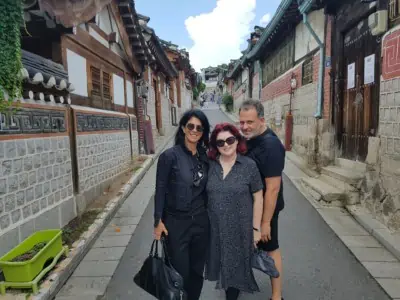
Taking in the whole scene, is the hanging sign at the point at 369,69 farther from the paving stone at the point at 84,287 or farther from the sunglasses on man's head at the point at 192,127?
the paving stone at the point at 84,287

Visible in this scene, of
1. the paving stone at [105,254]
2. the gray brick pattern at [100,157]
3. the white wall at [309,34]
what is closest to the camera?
the paving stone at [105,254]

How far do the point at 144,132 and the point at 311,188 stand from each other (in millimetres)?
6379

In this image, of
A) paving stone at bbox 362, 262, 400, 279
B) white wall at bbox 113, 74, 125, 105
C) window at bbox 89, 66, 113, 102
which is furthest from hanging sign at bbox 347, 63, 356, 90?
white wall at bbox 113, 74, 125, 105

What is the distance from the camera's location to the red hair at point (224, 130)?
96.7 inches

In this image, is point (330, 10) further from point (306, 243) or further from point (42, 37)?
point (42, 37)

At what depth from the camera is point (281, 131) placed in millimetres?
12125

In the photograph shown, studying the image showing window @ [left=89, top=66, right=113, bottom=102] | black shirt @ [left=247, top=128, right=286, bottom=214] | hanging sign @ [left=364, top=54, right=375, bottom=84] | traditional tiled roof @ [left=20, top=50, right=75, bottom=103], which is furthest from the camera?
window @ [left=89, top=66, right=113, bottom=102]

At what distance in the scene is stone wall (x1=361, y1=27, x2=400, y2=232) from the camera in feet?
13.6

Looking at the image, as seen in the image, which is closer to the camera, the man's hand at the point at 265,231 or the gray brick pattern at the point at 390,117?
the man's hand at the point at 265,231

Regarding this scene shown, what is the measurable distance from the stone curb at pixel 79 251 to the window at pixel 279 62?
23.0 feet

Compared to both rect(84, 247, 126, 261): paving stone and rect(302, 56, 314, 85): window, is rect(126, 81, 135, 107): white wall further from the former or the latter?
rect(84, 247, 126, 261): paving stone

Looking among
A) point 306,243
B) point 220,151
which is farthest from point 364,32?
point 220,151

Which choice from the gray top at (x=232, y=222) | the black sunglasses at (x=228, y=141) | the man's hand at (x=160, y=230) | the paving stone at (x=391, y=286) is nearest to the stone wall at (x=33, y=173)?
the man's hand at (x=160, y=230)

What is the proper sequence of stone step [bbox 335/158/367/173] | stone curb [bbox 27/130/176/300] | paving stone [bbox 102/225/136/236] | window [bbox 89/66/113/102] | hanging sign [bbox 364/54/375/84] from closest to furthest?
stone curb [bbox 27/130/176/300] → paving stone [bbox 102/225/136/236] → hanging sign [bbox 364/54/375/84] → stone step [bbox 335/158/367/173] → window [bbox 89/66/113/102]
